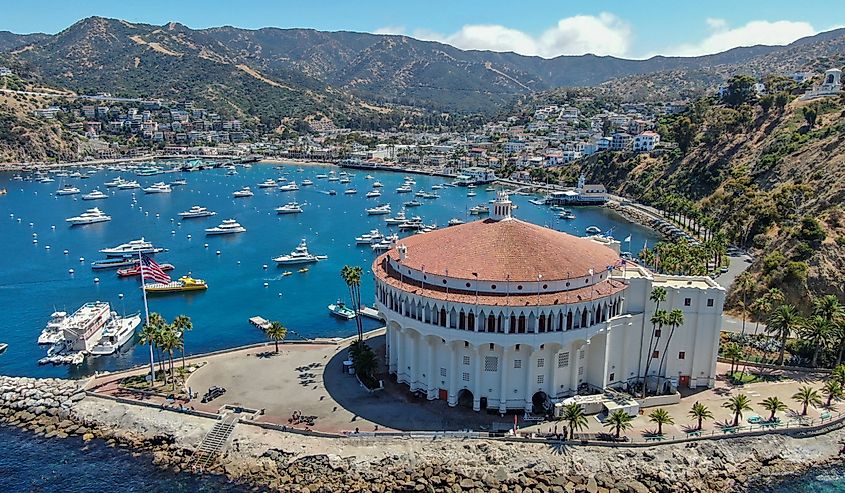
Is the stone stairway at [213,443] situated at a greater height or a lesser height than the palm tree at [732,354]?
lesser

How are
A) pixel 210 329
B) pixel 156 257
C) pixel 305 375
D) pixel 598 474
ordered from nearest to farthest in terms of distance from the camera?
pixel 598 474 < pixel 305 375 < pixel 210 329 < pixel 156 257

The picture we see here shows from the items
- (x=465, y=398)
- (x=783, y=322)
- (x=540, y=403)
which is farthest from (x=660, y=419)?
(x=783, y=322)

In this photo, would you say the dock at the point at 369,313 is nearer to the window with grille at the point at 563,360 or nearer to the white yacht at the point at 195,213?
the window with grille at the point at 563,360

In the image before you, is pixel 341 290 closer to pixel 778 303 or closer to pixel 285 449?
pixel 285 449

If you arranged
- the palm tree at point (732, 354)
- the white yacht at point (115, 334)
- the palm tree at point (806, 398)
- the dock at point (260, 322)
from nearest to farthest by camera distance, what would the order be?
the palm tree at point (806, 398), the palm tree at point (732, 354), the white yacht at point (115, 334), the dock at point (260, 322)

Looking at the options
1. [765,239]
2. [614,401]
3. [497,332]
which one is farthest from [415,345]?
[765,239]

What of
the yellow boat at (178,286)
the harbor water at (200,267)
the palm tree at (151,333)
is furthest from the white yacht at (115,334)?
the yellow boat at (178,286)

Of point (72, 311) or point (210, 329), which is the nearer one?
point (210, 329)
